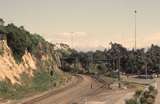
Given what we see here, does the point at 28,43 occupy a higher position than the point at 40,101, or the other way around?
the point at 28,43

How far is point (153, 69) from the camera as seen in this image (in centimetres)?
19188

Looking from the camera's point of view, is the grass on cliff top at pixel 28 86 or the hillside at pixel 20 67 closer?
the grass on cliff top at pixel 28 86

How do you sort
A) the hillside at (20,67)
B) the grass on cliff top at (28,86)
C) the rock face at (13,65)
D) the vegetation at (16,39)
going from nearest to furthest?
the grass on cliff top at (28,86) → the hillside at (20,67) → the rock face at (13,65) → the vegetation at (16,39)

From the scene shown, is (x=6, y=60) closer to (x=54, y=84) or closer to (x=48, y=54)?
(x=54, y=84)

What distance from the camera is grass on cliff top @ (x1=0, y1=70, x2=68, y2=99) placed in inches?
3228

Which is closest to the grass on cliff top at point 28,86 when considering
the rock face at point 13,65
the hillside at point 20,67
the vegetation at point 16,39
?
the hillside at point 20,67

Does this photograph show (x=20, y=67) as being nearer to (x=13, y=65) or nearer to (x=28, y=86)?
(x=13, y=65)

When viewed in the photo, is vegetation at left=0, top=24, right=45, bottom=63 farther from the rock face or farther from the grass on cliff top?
the grass on cliff top

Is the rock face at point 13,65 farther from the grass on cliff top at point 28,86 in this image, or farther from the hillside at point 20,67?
the grass on cliff top at point 28,86

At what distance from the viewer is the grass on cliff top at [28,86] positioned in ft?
269

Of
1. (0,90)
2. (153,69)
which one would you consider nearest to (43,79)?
(0,90)

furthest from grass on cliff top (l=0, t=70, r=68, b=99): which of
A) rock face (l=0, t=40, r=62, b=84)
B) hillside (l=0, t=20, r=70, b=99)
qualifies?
rock face (l=0, t=40, r=62, b=84)

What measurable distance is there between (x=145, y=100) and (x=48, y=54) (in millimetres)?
76756

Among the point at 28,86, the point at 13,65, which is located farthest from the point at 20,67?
the point at 28,86
